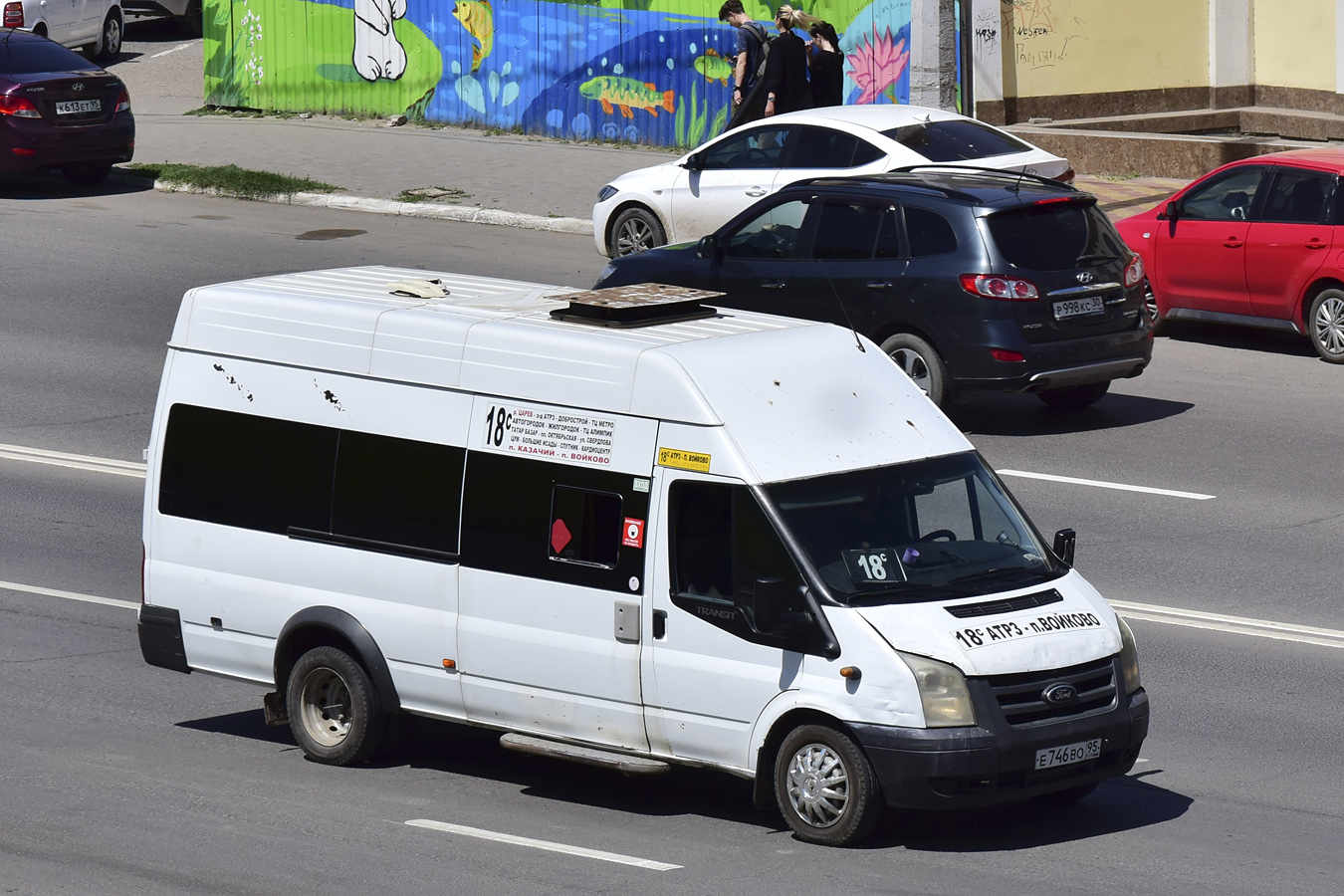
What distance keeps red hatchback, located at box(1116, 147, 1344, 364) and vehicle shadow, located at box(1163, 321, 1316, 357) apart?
302 mm

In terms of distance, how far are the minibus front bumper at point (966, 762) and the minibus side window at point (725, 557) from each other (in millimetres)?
552

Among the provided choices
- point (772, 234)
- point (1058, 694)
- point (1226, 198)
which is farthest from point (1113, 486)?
point (1058, 694)

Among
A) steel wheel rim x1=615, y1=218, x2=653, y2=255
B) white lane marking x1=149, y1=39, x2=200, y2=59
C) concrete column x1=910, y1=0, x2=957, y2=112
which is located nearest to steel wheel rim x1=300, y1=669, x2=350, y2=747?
steel wheel rim x1=615, y1=218, x2=653, y2=255

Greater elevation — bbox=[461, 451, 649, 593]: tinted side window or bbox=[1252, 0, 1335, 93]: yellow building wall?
bbox=[1252, 0, 1335, 93]: yellow building wall

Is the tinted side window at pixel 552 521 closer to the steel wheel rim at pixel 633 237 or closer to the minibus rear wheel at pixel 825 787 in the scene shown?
the minibus rear wheel at pixel 825 787

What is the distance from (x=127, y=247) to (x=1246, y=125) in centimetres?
1523

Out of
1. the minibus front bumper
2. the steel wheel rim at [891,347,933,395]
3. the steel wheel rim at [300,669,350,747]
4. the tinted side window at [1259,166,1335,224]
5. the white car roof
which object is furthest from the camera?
the tinted side window at [1259,166,1335,224]

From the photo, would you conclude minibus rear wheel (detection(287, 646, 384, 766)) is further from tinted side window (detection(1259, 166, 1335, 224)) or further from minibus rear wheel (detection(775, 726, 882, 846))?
tinted side window (detection(1259, 166, 1335, 224))

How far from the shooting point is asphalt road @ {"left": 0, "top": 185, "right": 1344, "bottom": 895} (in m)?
7.16

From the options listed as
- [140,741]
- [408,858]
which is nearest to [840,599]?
[408,858]

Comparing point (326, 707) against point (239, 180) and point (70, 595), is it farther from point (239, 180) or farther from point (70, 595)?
point (239, 180)

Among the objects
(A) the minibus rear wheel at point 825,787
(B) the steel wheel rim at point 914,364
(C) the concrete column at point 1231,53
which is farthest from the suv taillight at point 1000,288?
(C) the concrete column at point 1231,53

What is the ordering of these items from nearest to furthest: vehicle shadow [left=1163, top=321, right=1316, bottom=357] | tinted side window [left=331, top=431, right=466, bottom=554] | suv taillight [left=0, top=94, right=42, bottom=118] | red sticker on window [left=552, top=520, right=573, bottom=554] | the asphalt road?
the asphalt road
red sticker on window [left=552, top=520, right=573, bottom=554]
tinted side window [left=331, top=431, right=466, bottom=554]
vehicle shadow [left=1163, top=321, right=1316, bottom=357]
suv taillight [left=0, top=94, right=42, bottom=118]

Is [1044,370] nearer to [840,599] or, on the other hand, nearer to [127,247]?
[840,599]
